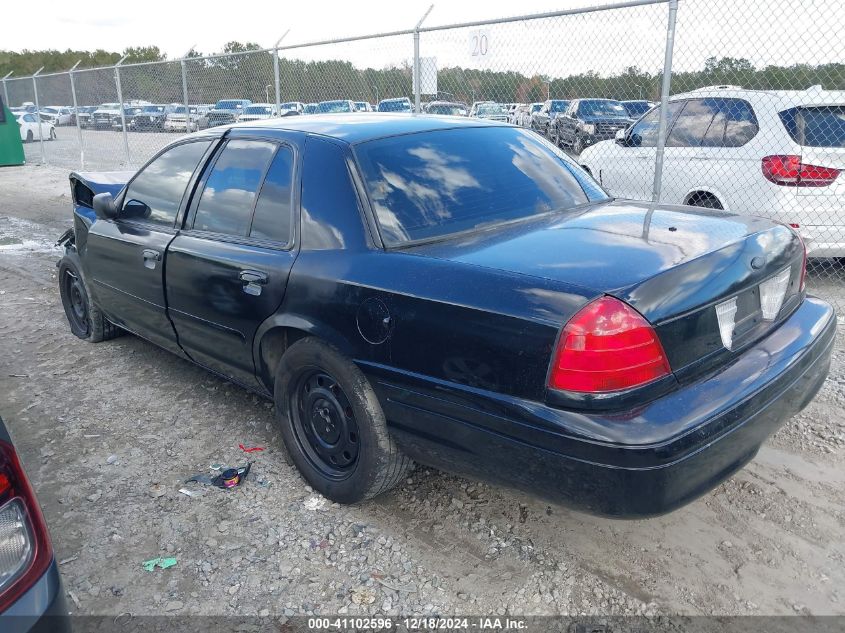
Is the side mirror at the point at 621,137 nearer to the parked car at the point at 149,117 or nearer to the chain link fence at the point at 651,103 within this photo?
the chain link fence at the point at 651,103

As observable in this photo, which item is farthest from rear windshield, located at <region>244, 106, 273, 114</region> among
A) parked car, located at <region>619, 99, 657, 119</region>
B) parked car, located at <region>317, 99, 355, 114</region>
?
parked car, located at <region>619, 99, 657, 119</region>

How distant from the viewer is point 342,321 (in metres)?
2.73

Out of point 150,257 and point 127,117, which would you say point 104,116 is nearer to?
point 127,117

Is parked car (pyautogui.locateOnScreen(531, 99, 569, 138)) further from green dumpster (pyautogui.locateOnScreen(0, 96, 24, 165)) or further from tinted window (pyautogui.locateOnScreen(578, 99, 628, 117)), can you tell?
green dumpster (pyautogui.locateOnScreen(0, 96, 24, 165))

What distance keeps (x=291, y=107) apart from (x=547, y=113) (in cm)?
433

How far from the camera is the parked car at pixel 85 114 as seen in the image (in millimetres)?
16316

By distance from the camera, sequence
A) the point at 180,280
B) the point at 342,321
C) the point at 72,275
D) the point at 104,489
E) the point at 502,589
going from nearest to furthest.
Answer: the point at 502,589
the point at 342,321
the point at 104,489
the point at 180,280
the point at 72,275

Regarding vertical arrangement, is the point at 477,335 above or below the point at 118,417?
above

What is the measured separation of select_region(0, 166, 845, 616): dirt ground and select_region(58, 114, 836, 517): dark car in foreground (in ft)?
0.95

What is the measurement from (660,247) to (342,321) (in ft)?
4.08

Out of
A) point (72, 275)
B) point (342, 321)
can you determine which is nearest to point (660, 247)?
point (342, 321)

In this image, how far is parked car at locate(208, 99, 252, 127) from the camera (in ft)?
38.5

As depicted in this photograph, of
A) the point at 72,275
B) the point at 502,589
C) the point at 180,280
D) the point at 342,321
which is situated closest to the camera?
the point at 502,589

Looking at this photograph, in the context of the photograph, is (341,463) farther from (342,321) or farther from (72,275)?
(72,275)
